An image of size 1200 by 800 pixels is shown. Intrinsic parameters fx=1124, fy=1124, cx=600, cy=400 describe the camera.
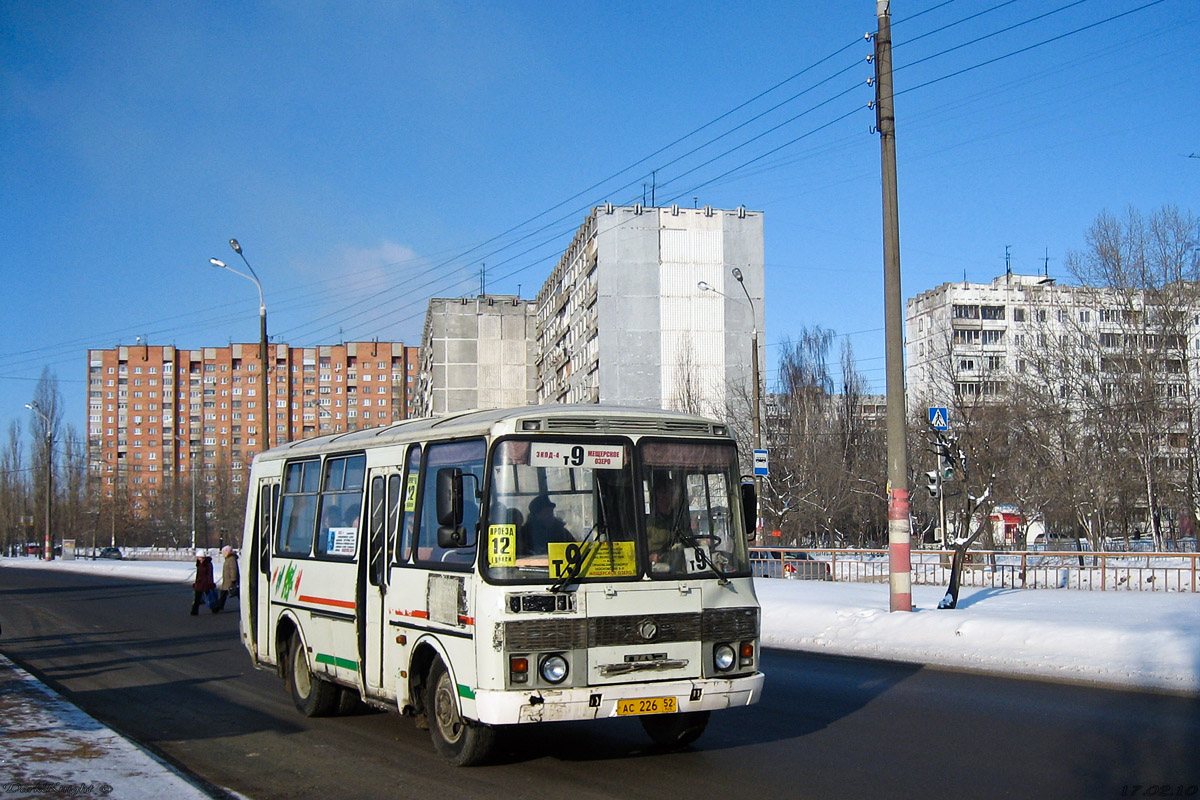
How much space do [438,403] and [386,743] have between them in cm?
9681

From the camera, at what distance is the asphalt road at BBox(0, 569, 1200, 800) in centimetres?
771

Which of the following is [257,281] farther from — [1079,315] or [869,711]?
[1079,315]

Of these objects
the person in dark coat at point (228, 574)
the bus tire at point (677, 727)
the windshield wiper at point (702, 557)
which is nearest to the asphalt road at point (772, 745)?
the bus tire at point (677, 727)

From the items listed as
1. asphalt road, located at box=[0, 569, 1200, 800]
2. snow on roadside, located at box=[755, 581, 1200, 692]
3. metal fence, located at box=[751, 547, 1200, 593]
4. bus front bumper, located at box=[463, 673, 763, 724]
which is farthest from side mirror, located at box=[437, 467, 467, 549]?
metal fence, located at box=[751, 547, 1200, 593]

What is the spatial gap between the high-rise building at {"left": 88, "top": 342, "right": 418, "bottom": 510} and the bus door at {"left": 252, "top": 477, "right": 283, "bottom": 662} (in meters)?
149

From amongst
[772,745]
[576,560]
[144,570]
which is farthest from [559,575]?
[144,570]

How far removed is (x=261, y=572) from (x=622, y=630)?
631 centimetres

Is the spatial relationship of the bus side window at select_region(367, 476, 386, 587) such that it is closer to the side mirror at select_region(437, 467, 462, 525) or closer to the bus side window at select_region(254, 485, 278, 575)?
the side mirror at select_region(437, 467, 462, 525)

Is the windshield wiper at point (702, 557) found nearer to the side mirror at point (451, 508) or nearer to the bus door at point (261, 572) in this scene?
the side mirror at point (451, 508)

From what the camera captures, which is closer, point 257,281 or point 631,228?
point 257,281

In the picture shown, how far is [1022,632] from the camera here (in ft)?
51.0

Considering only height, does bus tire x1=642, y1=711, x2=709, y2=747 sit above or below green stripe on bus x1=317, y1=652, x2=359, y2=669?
below

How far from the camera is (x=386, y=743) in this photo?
971 cm

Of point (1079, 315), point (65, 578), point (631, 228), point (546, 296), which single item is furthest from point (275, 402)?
point (1079, 315)
